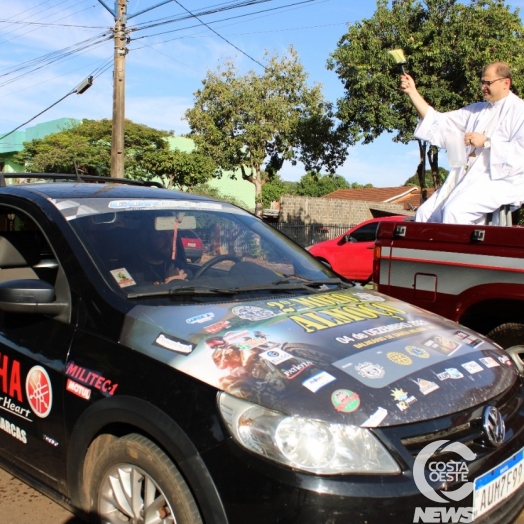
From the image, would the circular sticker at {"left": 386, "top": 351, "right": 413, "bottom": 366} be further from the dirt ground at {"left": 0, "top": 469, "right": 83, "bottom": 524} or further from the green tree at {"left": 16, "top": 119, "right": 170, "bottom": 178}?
the green tree at {"left": 16, "top": 119, "right": 170, "bottom": 178}

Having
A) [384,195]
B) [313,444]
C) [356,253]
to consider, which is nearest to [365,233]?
[356,253]

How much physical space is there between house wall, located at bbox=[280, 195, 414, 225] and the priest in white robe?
19.3 meters

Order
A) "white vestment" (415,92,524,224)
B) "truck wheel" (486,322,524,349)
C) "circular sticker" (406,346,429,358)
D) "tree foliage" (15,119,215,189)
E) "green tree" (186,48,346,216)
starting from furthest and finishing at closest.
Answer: "tree foliage" (15,119,215,189) → "green tree" (186,48,346,216) → "white vestment" (415,92,524,224) → "truck wheel" (486,322,524,349) → "circular sticker" (406,346,429,358)

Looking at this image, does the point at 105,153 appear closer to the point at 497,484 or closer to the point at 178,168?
the point at 178,168

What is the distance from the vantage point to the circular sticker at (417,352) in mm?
2393

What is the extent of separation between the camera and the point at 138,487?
2.24 meters

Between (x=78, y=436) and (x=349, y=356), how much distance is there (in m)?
1.17

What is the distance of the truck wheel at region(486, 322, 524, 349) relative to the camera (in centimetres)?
398

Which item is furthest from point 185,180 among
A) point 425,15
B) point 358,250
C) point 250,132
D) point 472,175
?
point 472,175

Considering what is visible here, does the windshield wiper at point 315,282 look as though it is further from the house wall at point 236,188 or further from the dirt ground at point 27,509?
the house wall at point 236,188

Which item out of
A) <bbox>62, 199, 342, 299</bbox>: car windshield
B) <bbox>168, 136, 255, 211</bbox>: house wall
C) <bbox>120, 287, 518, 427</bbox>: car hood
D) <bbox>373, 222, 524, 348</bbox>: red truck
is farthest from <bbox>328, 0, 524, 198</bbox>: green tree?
<bbox>168, 136, 255, 211</bbox>: house wall

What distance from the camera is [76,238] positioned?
9.11 feet

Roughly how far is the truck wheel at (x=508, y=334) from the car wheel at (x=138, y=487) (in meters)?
2.80

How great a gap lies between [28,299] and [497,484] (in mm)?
2069
